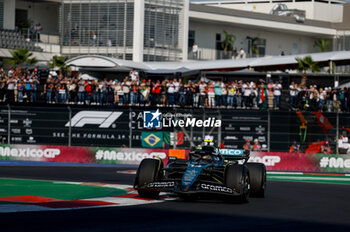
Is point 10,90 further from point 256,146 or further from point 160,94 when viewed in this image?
point 256,146

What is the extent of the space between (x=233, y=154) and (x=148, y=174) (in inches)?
92.6

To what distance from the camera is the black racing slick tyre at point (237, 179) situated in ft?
45.7

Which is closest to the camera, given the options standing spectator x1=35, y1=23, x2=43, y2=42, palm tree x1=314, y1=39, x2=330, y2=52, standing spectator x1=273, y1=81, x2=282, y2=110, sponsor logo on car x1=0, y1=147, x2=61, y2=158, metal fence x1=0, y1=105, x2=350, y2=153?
metal fence x1=0, y1=105, x2=350, y2=153

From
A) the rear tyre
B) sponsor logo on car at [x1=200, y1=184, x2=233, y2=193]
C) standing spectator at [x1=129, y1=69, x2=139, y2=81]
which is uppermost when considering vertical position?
standing spectator at [x1=129, y1=69, x2=139, y2=81]

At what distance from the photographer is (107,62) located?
3903cm

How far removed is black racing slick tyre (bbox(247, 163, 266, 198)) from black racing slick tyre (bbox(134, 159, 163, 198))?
2.19 metres

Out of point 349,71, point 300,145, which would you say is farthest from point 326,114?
point 349,71

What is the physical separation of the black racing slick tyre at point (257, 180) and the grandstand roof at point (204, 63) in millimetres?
22119

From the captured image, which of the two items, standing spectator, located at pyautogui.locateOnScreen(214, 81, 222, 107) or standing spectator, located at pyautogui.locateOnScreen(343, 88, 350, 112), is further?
standing spectator, located at pyautogui.locateOnScreen(214, 81, 222, 107)

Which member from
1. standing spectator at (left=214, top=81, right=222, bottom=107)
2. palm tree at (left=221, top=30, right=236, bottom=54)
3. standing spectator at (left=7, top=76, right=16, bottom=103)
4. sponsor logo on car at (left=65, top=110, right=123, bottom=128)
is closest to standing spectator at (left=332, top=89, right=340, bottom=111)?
standing spectator at (left=214, top=81, right=222, bottom=107)

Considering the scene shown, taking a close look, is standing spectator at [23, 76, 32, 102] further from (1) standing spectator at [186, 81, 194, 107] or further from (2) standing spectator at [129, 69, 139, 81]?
(1) standing spectator at [186, 81, 194, 107]

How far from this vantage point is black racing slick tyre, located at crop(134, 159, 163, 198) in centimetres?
1442

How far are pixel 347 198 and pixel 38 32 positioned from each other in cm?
3535

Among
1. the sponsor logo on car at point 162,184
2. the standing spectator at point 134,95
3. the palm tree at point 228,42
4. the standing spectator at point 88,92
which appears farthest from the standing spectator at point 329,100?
the palm tree at point 228,42
